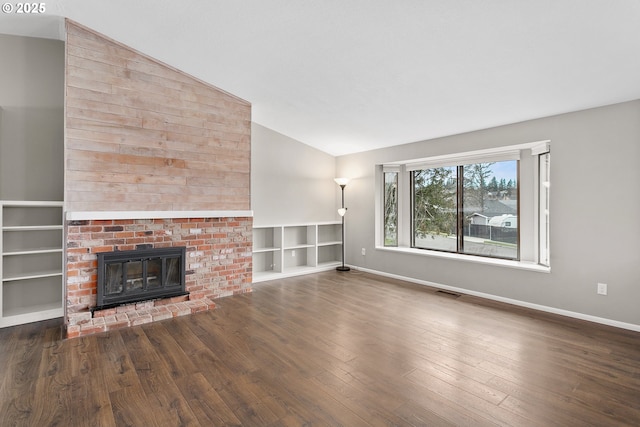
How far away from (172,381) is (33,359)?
4.51 ft

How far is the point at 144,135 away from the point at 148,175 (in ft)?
1.58

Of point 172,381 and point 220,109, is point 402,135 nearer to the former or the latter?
point 220,109

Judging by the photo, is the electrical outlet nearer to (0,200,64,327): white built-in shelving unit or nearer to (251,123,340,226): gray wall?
(251,123,340,226): gray wall

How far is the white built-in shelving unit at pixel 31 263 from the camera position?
3.56 meters

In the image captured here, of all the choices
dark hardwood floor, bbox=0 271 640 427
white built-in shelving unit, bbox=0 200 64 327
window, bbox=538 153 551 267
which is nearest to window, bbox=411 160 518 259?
window, bbox=538 153 551 267

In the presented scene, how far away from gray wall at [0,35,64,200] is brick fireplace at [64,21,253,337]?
2.03ft

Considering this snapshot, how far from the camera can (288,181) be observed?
593 centimetres

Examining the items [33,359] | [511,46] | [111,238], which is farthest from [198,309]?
[511,46]

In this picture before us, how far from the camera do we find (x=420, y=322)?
11.6 ft

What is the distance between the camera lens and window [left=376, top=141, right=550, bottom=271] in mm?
4270

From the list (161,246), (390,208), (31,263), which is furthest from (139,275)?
(390,208)

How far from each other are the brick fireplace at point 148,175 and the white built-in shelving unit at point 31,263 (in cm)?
Answer: 47

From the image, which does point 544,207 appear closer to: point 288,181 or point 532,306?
point 532,306

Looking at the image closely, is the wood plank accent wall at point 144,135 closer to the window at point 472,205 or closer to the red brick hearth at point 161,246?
the red brick hearth at point 161,246
